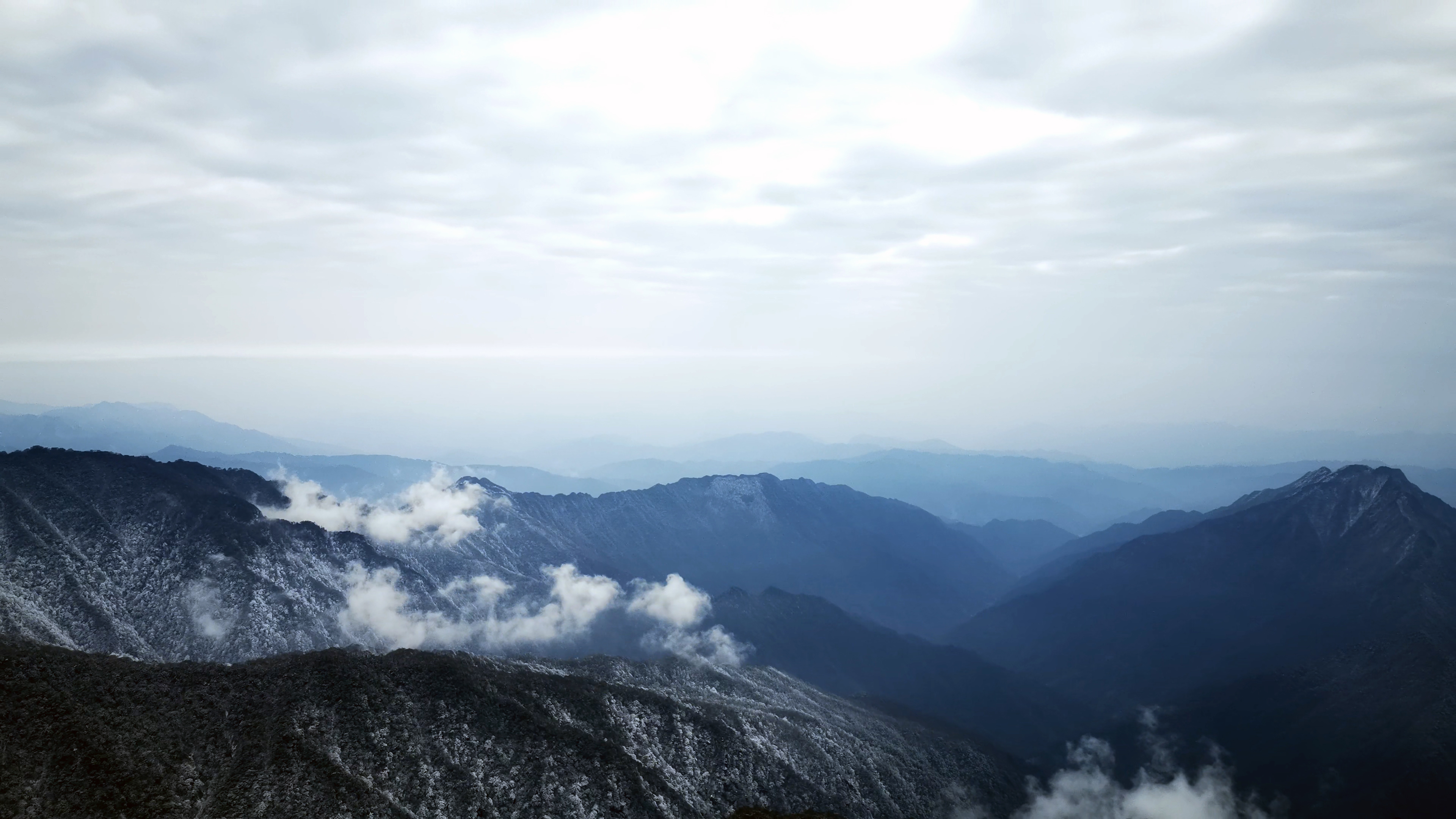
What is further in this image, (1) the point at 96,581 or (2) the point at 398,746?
(1) the point at 96,581

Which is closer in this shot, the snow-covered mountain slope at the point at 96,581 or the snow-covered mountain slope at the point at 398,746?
the snow-covered mountain slope at the point at 398,746

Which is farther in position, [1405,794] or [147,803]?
[1405,794]

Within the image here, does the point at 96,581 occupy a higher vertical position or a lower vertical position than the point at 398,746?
higher

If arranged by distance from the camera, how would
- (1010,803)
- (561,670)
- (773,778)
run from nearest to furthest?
(773,778)
(561,670)
(1010,803)

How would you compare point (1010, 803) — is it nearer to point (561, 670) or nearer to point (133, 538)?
point (561, 670)

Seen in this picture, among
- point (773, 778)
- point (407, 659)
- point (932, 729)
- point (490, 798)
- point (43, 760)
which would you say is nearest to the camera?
point (43, 760)

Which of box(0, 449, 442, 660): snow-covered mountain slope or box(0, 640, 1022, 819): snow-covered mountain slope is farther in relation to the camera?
box(0, 449, 442, 660): snow-covered mountain slope

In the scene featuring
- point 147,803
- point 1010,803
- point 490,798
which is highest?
point 147,803

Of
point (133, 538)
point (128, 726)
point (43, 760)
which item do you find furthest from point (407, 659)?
point (133, 538)
